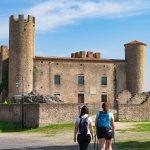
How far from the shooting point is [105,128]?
50.8 ft

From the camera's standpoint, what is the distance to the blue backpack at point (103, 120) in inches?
612

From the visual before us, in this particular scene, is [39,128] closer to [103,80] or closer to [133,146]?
[133,146]

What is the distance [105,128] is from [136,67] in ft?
Result: 182

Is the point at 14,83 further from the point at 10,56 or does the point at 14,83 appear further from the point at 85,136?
the point at 85,136

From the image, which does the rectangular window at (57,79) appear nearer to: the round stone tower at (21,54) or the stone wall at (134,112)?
the round stone tower at (21,54)

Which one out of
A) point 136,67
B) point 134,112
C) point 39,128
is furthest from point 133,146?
point 136,67

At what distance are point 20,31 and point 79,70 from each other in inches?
387

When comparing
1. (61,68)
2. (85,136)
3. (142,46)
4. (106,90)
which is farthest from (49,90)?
(85,136)

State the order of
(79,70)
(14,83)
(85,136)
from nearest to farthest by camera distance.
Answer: (85,136)
(14,83)
(79,70)

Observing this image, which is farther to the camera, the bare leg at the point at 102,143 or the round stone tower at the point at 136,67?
the round stone tower at the point at 136,67

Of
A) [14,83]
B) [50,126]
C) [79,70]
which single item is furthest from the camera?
[79,70]

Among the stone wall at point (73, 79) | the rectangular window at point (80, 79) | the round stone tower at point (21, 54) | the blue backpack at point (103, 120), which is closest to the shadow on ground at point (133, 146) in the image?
the blue backpack at point (103, 120)

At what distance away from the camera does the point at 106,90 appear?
70.2m

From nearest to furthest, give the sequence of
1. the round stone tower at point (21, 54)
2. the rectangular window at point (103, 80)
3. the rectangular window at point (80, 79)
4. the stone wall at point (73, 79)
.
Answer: the round stone tower at point (21, 54) → the stone wall at point (73, 79) → the rectangular window at point (80, 79) → the rectangular window at point (103, 80)
